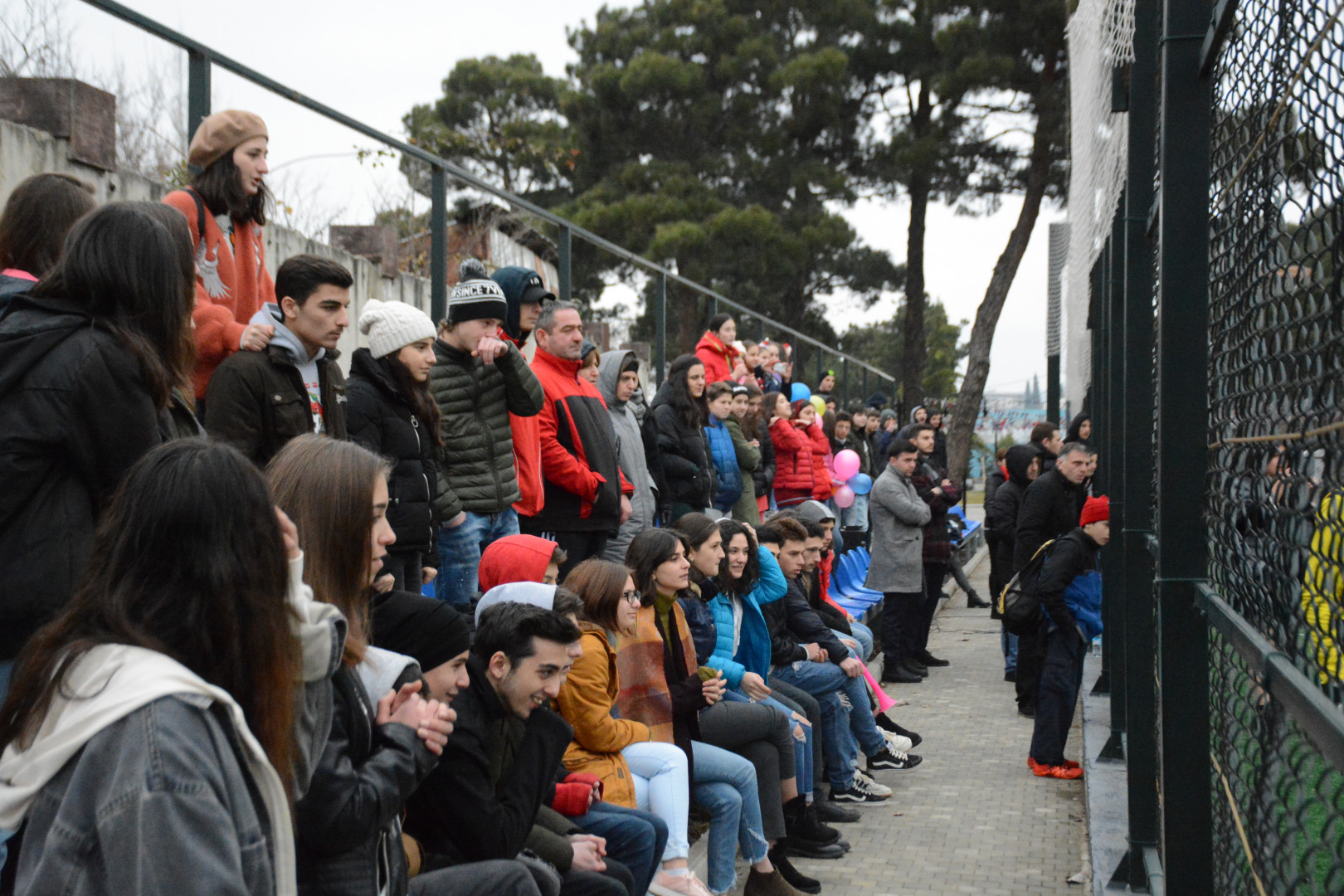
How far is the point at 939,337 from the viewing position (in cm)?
6088

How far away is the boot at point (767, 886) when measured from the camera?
15.7 feet

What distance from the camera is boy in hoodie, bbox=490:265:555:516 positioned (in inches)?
206

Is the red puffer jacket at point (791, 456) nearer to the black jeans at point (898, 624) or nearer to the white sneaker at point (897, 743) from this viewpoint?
the black jeans at point (898, 624)

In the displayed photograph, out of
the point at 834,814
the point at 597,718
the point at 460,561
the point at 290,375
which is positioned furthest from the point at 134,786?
the point at 834,814

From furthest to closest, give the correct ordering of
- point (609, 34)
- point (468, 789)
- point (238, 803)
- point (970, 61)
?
point (609, 34), point (970, 61), point (468, 789), point (238, 803)

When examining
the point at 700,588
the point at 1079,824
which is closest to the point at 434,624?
the point at 700,588

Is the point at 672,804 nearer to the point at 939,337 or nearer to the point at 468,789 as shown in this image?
the point at 468,789

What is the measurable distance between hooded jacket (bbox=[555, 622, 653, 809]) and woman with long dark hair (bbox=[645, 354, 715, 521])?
10.1ft

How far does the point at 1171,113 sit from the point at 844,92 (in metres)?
19.6

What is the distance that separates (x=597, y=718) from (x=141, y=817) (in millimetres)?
2473

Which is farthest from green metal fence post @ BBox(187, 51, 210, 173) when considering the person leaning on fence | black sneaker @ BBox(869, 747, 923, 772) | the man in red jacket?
black sneaker @ BBox(869, 747, 923, 772)

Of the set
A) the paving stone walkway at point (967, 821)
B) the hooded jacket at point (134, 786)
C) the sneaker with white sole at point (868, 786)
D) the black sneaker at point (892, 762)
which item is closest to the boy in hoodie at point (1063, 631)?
the paving stone walkway at point (967, 821)

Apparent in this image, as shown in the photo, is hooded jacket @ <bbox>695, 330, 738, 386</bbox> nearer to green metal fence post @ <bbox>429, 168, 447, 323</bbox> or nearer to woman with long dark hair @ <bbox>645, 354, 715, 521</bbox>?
woman with long dark hair @ <bbox>645, 354, 715, 521</bbox>

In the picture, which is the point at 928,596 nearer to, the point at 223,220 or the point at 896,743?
the point at 896,743
